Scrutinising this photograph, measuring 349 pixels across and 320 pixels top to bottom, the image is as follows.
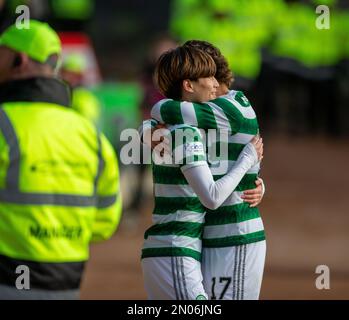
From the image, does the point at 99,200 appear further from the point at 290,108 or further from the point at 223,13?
the point at 290,108

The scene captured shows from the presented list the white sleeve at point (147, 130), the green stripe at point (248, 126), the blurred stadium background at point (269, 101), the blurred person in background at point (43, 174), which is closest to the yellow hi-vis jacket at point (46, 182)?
the blurred person in background at point (43, 174)

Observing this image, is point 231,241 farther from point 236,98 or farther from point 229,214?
point 236,98

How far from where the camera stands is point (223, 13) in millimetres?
16422

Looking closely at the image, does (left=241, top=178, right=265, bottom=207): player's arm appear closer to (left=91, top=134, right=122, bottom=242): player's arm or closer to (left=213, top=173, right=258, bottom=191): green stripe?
(left=213, top=173, right=258, bottom=191): green stripe

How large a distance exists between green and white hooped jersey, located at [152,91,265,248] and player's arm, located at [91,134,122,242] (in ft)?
→ 2.54

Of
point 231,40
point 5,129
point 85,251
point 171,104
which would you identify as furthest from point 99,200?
point 231,40

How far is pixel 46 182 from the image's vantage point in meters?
4.68

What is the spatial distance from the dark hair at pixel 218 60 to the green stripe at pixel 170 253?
655mm

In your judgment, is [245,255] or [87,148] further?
[87,148]

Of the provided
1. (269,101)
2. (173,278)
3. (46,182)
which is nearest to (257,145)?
(173,278)

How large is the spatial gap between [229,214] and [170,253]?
0.85 feet

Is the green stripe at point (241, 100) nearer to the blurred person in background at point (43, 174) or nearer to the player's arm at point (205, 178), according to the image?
the player's arm at point (205, 178)

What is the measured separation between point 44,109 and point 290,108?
59.0ft

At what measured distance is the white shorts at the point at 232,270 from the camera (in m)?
4.14
